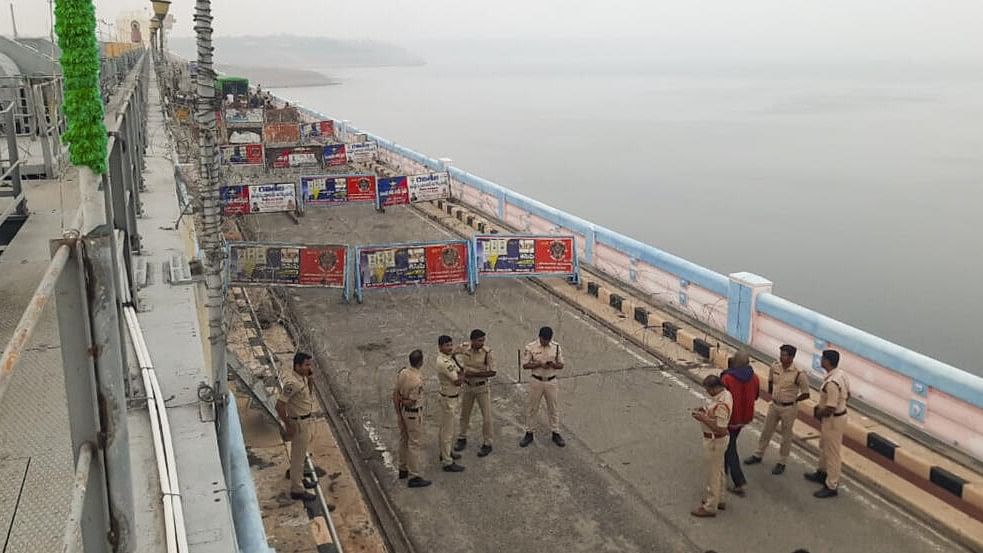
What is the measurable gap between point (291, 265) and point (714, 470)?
9178mm

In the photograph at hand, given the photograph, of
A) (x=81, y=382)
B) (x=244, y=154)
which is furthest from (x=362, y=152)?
(x=81, y=382)

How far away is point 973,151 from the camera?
67.5 metres

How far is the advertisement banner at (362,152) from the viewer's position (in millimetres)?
31877

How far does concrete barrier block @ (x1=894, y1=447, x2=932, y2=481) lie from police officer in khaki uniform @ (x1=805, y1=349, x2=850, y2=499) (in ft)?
3.30

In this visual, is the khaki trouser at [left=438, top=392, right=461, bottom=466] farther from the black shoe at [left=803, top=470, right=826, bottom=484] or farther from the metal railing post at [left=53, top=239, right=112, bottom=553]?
the metal railing post at [left=53, top=239, right=112, bottom=553]

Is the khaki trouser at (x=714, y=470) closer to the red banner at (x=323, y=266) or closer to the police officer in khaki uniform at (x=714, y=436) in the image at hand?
the police officer in khaki uniform at (x=714, y=436)

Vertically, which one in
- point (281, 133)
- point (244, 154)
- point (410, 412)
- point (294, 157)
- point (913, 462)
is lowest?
point (913, 462)

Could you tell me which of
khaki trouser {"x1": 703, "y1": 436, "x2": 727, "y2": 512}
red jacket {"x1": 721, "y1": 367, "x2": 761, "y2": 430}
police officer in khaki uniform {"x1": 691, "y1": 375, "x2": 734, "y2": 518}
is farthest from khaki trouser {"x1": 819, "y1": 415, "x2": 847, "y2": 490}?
khaki trouser {"x1": 703, "y1": 436, "x2": 727, "y2": 512}

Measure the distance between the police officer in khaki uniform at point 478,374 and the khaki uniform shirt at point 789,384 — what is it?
291cm

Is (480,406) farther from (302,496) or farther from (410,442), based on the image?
(302,496)

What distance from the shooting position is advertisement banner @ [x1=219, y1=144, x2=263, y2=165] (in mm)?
28906

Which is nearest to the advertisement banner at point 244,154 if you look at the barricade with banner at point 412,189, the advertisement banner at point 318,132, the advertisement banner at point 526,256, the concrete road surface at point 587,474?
the barricade with banner at point 412,189

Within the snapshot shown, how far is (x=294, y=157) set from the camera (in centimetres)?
3044

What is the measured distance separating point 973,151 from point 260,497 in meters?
73.2
